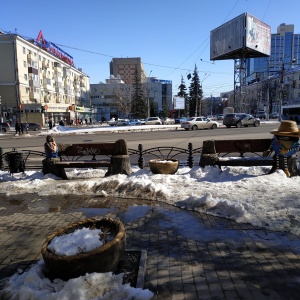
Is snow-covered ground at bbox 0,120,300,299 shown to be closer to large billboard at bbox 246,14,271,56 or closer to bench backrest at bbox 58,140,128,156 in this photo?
bench backrest at bbox 58,140,128,156

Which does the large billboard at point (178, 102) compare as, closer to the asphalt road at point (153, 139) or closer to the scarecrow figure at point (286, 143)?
the asphalt road at point (153, 139)

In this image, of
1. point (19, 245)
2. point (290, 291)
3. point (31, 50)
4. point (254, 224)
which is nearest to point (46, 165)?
point (19, 245)

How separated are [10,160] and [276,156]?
7424 millimetres

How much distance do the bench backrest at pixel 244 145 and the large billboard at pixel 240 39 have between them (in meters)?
35.3

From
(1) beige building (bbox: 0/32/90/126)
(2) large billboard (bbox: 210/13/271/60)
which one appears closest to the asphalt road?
(2) large billboard (bbox: 210/13/271/60)

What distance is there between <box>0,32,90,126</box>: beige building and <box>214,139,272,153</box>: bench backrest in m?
39.7

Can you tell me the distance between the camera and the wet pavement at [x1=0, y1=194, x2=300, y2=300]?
10.3 ft

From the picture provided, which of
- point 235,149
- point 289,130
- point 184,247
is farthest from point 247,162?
point 184,247

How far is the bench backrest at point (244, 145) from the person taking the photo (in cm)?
866

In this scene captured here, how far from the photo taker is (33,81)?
57.7 meters

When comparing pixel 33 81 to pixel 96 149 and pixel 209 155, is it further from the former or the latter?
pixel 209 155

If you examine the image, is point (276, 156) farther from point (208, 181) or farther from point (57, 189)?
point (57, 189)

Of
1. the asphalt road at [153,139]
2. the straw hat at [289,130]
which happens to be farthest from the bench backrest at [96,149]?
the asphalt road at [153,139]

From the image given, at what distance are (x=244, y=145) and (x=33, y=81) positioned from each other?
56625 millimetres
